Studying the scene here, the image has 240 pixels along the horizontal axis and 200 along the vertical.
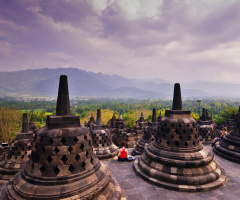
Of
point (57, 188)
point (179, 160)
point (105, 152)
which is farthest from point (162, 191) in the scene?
point (105, 152)

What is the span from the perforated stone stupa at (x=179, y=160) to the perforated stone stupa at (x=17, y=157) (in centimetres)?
670

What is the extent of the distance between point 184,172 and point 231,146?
217 inches

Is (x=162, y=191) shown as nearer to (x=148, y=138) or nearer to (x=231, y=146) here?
(x=231, y=146)

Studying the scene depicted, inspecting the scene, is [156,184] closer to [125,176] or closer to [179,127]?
[125,176]

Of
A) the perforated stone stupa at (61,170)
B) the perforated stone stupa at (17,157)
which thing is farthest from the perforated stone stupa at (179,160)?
the perforated stone stupa at (17,157)

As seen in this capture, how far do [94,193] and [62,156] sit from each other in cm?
140

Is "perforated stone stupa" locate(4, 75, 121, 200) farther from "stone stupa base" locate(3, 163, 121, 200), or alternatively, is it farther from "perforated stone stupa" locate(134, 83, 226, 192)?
"perforated stone stupa" locate(134, 83, 226, 192)

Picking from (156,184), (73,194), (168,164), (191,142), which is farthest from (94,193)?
(191,142)

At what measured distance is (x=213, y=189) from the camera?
6.14 m

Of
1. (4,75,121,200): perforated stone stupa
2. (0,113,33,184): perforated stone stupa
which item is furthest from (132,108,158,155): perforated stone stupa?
(4,75,121,200): perforated stone stupa

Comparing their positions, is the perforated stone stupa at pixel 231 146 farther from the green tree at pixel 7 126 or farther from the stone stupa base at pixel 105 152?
the green tree at pixel 7 126

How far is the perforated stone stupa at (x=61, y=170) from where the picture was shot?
3979 mm

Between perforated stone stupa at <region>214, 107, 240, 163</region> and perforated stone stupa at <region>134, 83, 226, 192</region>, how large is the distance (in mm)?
2879

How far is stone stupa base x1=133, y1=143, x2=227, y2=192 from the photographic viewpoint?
616 cm
